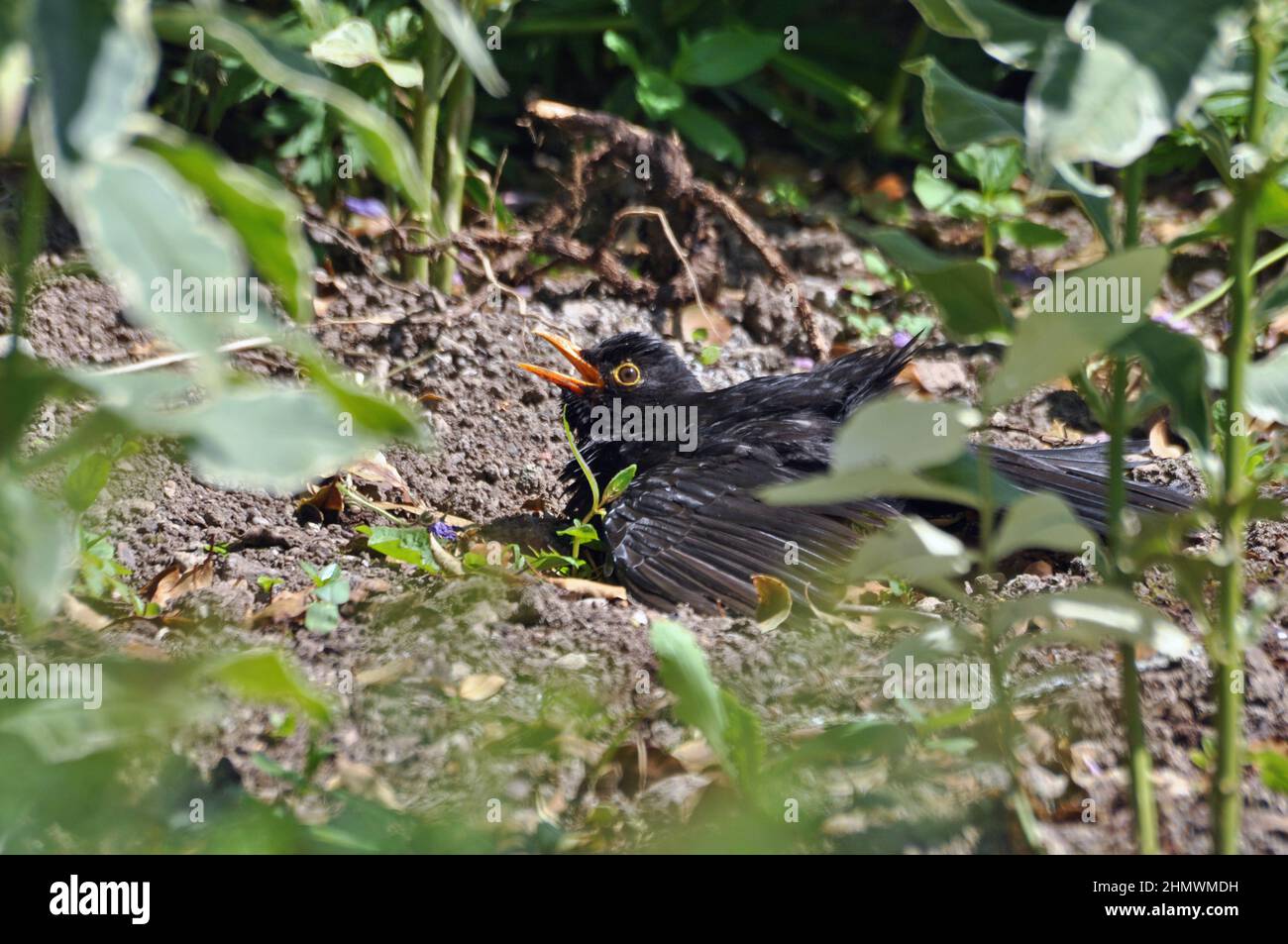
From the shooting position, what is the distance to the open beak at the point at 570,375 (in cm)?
431

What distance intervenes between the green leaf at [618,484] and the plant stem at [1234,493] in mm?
2133

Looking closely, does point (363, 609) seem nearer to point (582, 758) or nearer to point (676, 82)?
point (582, 758)

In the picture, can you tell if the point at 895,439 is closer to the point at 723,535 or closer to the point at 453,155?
the point at 723,535

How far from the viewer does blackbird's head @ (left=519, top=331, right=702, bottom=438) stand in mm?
4438

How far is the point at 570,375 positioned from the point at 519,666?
191 cm

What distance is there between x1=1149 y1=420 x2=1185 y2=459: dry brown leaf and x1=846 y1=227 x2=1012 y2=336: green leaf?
272cm

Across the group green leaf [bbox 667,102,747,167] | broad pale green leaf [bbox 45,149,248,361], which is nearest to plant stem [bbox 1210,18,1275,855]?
broad pale green leaf [bbox 45,149,248,361]

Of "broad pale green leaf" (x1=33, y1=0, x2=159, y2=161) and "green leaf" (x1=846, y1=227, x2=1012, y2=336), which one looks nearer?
"broad pale green leaf" (x1=33, y1=0, x2=159, y2=161)

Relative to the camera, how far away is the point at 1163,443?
434 centimetres

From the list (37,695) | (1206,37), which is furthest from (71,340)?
(1206,37)

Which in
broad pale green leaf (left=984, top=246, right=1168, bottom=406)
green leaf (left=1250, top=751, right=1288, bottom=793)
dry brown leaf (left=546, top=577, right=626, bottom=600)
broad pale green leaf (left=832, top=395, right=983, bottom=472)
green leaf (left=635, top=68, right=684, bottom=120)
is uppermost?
green leaf (left=635, top=68, right=684, bottom=120)

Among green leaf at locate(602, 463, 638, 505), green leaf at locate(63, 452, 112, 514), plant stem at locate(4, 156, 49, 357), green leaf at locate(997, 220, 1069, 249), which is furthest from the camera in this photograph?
green leaf at locate(997, 220, 1069, 249)

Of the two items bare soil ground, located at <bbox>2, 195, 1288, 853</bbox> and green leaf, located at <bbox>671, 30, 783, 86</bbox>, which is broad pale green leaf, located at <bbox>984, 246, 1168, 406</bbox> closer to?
bare soil ground, located at <bbox>2, 195, 1288, 853</bbox>
